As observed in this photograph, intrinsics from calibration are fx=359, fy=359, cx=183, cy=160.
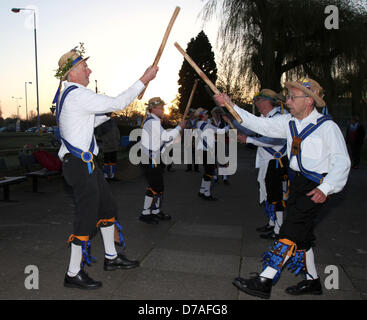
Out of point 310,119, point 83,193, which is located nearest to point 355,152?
point 310,119

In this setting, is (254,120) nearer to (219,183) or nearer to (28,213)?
(28,213)

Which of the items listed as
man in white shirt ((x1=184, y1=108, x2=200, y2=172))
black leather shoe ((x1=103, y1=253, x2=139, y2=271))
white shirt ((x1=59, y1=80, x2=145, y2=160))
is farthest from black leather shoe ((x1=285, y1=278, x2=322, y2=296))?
man in white shirt ((x1=184, y1=108, x2=200, y2=172))

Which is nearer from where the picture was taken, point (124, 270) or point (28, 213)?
point (124, 270)

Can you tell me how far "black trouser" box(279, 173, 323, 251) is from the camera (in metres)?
3.17

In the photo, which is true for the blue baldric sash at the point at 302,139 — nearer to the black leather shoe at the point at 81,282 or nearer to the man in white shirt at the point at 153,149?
the black leather shoe at the point at 81,282

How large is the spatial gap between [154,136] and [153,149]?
0.20m

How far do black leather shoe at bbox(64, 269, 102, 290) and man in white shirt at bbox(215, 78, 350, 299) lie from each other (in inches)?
52.2

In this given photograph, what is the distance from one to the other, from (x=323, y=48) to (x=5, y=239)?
33.7ft

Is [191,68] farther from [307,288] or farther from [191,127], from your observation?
[307,288]

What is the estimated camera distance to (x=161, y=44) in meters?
3.84

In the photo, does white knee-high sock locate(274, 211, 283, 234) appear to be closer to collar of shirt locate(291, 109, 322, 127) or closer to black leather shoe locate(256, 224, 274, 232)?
black leather shoe locate(256, 224, 274, 232)

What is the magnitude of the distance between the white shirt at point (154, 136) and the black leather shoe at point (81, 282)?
253cm

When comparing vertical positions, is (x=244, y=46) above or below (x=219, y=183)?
above
